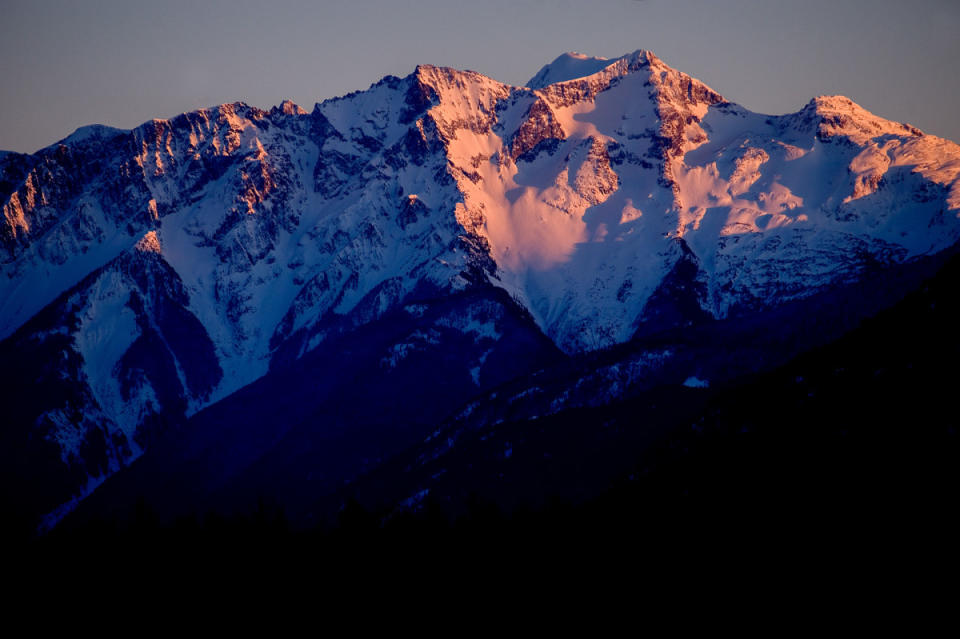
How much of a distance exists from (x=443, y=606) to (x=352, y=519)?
23306 millimetres

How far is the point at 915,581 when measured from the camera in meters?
106

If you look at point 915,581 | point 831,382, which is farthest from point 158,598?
point 831,382

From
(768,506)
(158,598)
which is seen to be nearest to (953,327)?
(768,506)

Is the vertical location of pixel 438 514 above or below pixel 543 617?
above

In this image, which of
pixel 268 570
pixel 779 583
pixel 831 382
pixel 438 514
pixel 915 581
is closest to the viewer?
pixel 915 581

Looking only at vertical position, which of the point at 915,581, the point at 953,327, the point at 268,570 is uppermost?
the point at 268,570

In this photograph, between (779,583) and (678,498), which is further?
(678,498)

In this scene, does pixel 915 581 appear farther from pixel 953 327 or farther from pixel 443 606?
pixel 953 327

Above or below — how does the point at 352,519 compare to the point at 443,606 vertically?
above

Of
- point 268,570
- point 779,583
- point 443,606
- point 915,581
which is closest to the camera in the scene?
point 915,581

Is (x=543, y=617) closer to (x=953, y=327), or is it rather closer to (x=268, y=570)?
(x=268, y=570)

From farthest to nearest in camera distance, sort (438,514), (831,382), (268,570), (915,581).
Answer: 1. (831,382)
2. (438,514)
3. (268,570)
4. (915,581)

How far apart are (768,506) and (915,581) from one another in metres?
33.3

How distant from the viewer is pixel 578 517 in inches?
6102
